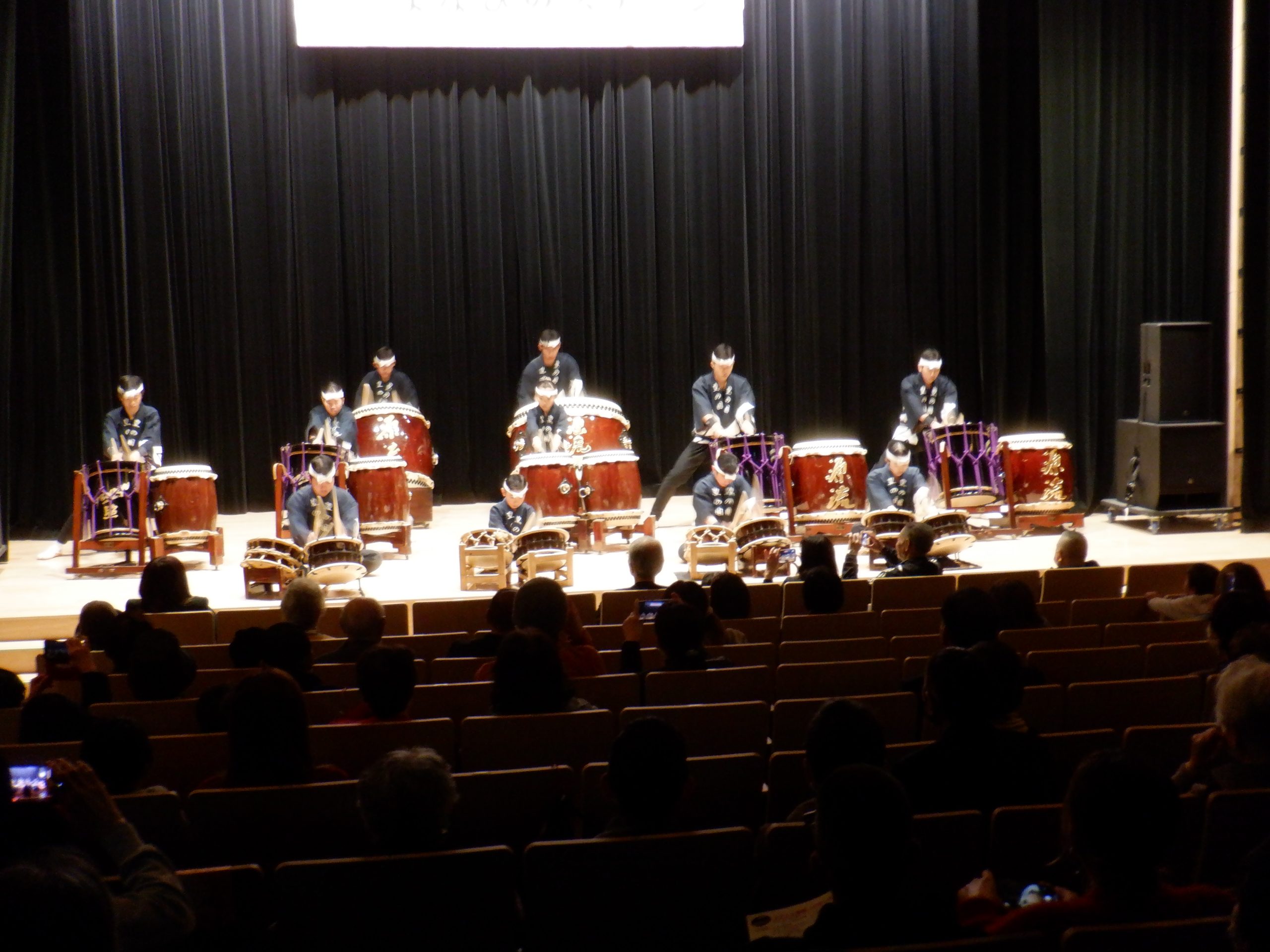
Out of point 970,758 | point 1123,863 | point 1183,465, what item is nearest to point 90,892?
point 1123,863

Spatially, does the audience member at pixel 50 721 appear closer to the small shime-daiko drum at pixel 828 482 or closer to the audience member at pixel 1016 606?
the audience member at pixel 1016 606

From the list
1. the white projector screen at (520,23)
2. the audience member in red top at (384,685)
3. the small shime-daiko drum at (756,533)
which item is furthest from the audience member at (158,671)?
the white projector screen at (520,23)

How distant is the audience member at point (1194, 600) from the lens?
574cm

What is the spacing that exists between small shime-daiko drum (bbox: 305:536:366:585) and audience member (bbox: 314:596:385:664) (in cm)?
382

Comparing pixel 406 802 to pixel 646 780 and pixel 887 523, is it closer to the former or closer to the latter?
pixel 646 780

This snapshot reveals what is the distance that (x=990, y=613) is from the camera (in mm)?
4551

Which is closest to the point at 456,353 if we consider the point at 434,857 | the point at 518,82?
the point at 518,82

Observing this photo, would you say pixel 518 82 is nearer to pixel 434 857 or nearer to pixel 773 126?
pixel 773 126

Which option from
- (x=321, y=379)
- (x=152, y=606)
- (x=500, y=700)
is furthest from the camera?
(x=321, y=379)

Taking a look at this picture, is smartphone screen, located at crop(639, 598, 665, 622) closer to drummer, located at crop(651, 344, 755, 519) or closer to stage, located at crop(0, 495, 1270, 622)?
stage, located at crop(0, 495, 1270, 622)

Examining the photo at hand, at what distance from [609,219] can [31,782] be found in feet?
37.1

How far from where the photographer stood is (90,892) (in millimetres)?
1730

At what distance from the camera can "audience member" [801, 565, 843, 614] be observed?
610 cm

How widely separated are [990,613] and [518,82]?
389 inches
